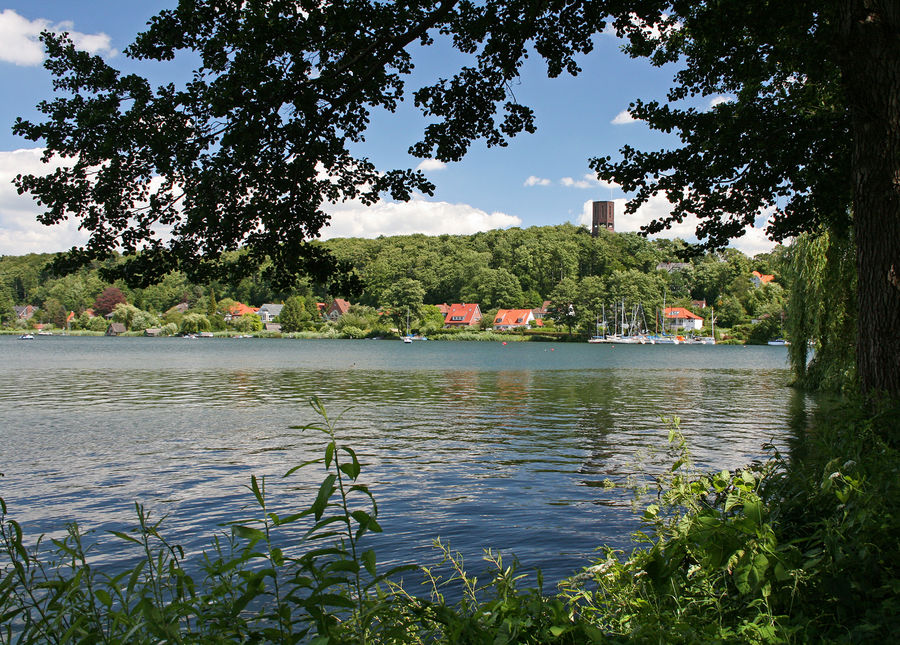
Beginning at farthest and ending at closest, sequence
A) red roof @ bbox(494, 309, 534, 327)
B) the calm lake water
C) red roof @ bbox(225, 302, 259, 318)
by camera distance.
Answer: red roof @ bbox(225, 302, 259, 318) → red roof @ bbox(494, 309, 534, 327) → the calm lake water

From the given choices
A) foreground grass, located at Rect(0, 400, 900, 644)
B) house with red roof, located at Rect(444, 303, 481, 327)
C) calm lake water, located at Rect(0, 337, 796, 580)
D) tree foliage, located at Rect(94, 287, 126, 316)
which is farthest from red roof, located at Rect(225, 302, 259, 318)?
foreground grass, located at Rect(0, 400, 900, 644)

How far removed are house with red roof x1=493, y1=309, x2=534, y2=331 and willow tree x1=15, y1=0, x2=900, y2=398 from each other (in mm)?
137466

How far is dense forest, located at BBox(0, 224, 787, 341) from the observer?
139m

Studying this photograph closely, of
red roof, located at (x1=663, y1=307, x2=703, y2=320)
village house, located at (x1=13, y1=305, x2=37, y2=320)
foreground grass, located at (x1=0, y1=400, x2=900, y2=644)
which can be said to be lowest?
foreground grass, located at (x1=0, y1=400, x2=900, y2=644)

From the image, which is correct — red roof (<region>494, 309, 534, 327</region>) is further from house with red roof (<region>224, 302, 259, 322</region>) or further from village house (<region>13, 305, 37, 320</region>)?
village house (<region>13, 305, 37, 320</region>)

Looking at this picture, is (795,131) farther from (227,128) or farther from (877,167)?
(227,128)

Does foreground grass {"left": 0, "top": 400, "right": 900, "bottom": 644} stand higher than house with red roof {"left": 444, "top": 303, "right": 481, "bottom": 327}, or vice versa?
house with red roof {"left": 444, "top": 303, "right": 481, "bottom": 327}

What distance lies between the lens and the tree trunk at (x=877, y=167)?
6234mm

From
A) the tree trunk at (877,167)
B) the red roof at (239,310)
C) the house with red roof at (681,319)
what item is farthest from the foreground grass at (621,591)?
the red roof at (239,310)

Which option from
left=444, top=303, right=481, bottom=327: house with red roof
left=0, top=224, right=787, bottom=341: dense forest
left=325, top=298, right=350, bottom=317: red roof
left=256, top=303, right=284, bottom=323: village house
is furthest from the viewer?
left=256, top=303, right=284, bottom=323: village house

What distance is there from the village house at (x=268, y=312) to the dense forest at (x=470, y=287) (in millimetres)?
1915

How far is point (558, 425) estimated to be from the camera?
19.7 metres

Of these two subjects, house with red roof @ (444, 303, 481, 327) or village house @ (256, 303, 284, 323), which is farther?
village house @ (256, 303, 284, 323)

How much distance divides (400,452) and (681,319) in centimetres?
13930
